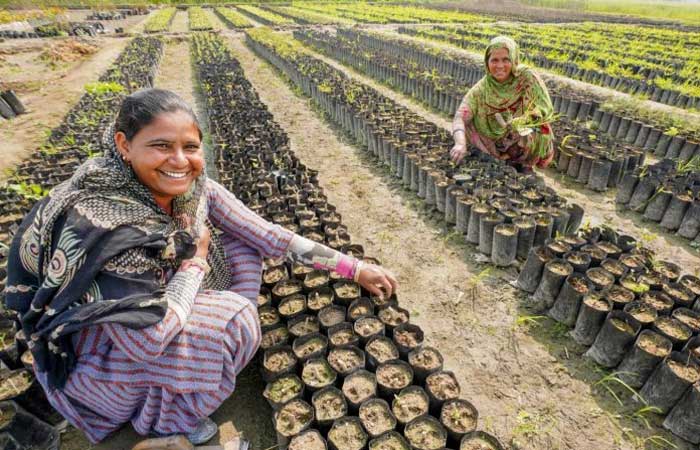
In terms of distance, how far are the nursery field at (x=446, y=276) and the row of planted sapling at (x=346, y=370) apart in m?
0.01

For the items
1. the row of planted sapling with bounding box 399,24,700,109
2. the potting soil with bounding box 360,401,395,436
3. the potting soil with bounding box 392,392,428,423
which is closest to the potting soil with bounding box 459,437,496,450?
the potting soil with bounding box 392,392,428,423

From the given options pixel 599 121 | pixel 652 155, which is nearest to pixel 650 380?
pixel 652 155

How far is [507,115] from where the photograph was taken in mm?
4996

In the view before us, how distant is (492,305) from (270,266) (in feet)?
6.21

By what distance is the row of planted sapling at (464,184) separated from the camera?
12.1 feet

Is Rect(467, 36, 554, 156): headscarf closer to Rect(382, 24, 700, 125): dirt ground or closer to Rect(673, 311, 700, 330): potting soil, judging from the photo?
Rect(673, 311, 700, 330): potting soil

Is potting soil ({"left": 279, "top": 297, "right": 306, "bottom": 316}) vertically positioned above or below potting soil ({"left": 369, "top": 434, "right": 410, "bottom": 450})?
above

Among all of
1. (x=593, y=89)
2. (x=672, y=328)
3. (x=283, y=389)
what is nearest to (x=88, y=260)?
(x=283, y=389)

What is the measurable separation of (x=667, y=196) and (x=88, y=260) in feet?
17.0

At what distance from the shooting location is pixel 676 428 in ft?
7.26

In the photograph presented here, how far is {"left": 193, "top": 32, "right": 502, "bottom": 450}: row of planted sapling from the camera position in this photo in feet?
6.50

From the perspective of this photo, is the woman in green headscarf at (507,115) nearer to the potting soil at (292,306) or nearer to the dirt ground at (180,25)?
the potting soil at (292,306)

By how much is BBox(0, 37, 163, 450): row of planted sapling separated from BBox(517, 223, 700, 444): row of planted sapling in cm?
344

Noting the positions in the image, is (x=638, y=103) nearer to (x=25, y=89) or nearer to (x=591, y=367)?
(x=591, y=367)
